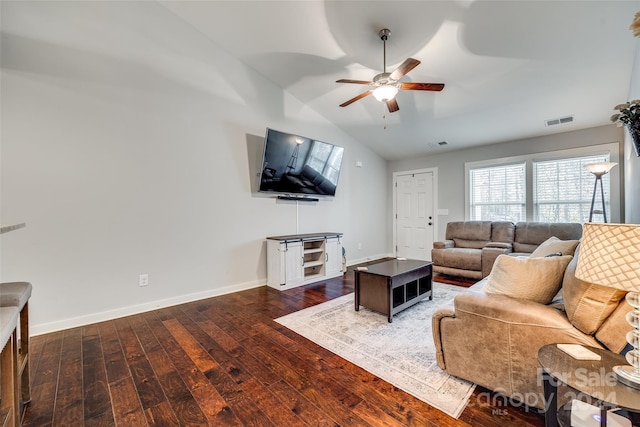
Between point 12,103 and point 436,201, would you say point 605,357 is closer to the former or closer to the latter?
point 12,103

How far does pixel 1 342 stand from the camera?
1.07 meters

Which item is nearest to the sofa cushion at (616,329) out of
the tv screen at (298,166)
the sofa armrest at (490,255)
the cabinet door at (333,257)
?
the sofa armrest at (490,255)

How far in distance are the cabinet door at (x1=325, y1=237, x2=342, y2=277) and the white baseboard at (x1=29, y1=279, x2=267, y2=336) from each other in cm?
135

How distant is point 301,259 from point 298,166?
1497 millimetres

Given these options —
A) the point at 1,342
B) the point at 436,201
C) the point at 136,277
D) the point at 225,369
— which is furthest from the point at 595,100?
the point at 136,277

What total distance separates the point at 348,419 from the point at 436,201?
5.23 m

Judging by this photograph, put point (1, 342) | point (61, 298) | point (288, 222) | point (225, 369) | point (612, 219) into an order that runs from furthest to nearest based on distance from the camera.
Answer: point (288, 222), point (612, 219), point (61, 298), point (225, 369), point (1, 342)

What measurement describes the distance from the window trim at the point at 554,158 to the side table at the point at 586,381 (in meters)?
4.24

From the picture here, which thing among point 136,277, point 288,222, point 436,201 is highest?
point 436,201

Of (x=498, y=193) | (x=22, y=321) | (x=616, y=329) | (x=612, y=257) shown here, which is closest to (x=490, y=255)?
(x=498, y=193)

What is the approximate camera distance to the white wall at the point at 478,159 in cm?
404

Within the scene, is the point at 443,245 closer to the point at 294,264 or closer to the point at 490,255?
the point at 490,255

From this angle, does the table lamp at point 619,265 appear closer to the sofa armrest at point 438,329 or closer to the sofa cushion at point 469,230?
the sofa armrest at point 438,329

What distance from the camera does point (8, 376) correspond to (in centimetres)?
129
